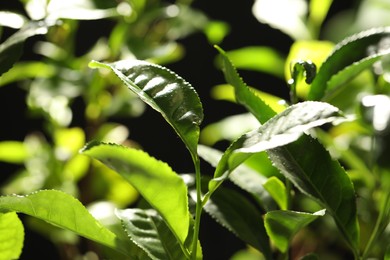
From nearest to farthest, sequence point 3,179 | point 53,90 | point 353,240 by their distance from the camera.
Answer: point 353,240 → point 53,90 → point 3,179

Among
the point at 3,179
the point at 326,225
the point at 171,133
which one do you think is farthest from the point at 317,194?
the point at 3,179

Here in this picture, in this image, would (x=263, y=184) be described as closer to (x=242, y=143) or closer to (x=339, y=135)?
(x=242, y=143)

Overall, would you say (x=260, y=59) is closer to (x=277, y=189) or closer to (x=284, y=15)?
(x=284, y=15)

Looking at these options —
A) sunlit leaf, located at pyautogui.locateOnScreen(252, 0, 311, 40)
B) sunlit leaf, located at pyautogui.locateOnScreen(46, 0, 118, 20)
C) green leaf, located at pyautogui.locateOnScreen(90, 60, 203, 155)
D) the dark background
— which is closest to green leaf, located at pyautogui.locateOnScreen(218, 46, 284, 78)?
sunlit leaf, located at pyautogui.locateOnScreen(252, 0, 311, 40)

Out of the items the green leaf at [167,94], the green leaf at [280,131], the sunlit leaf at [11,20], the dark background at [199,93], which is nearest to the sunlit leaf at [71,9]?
the sunlit leaf at [11,20]

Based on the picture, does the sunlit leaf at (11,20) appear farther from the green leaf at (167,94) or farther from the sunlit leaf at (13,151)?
the sunlit leaf at (13,151)

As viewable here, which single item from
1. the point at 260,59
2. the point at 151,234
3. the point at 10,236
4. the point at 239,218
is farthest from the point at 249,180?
the point at 260,59
